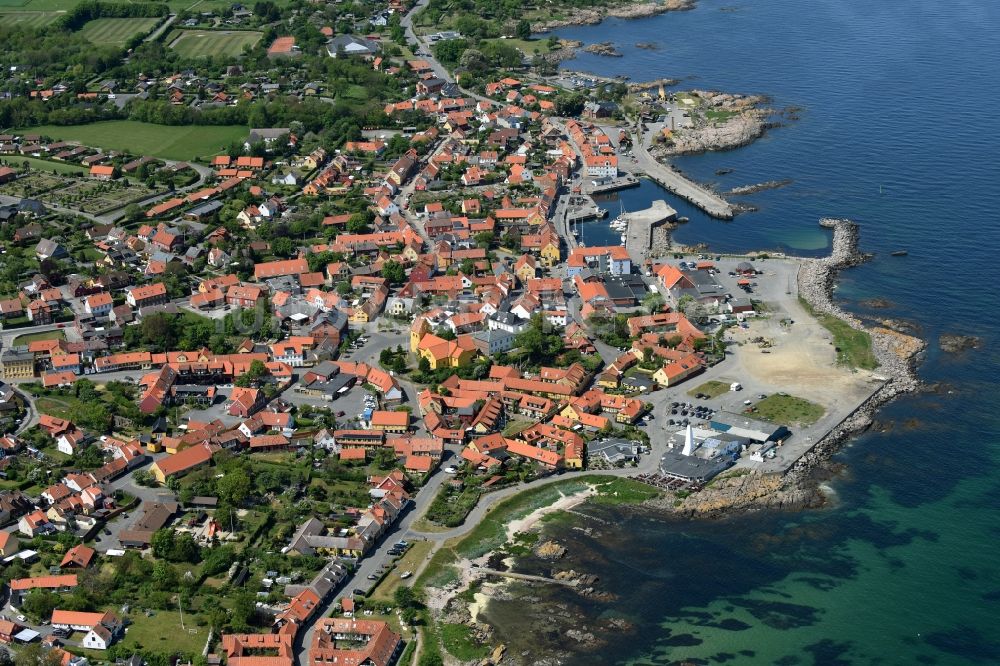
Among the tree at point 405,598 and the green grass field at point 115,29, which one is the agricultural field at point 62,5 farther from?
the tree at point 405,598

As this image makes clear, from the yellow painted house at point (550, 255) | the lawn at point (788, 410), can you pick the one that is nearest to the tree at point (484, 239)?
the yellow painted house at point (550, 255)

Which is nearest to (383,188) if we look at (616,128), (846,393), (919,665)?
(616,128)

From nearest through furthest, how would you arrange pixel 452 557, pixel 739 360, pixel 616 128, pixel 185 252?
pixel 452 557 < pixel 739 360 < pixel 185 252 < pixel 616 128

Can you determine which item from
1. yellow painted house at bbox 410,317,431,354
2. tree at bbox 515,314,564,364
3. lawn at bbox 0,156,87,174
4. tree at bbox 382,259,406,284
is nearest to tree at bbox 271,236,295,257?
tree at bbox 382,259,406,284

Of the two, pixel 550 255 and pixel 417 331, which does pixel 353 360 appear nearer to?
pixel 417 331

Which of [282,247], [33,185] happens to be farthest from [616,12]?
[282,247]

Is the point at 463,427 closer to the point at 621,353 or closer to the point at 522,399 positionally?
the point at 522,399
